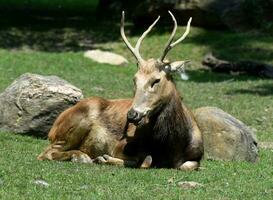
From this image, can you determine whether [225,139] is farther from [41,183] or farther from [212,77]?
[212,77]

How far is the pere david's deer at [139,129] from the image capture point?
9.14m

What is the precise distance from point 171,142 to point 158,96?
0.58 meters

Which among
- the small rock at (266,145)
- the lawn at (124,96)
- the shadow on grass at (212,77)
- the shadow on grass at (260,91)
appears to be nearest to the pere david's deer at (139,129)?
the lawn at (124,96)

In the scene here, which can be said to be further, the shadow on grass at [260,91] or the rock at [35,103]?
the shadow on grass at [260,91]

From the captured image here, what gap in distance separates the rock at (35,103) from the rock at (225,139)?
2.03 metres

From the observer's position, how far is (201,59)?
77.1 feet

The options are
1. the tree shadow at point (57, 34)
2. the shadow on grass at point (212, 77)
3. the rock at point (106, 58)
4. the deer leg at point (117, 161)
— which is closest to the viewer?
the deer leg at point (117, 161)

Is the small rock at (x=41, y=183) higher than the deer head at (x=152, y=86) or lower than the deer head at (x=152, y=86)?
lower

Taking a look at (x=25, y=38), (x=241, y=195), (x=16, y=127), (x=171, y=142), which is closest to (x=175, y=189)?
(x=241, y=195)

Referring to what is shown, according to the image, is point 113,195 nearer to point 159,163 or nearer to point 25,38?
point 159,163

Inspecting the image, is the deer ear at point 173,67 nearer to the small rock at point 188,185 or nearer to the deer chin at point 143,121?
the deer chin at point 143,121

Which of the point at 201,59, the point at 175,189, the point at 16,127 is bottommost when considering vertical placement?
the point at 201,59

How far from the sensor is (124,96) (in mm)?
16516

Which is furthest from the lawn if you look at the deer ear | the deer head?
the deer ear
